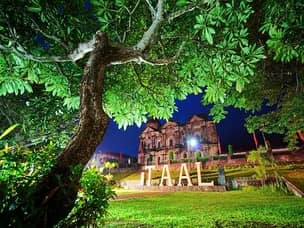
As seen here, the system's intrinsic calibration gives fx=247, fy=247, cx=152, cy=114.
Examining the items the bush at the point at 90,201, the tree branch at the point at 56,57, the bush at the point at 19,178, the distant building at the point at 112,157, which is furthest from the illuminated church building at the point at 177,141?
the bush at the point at 19,178

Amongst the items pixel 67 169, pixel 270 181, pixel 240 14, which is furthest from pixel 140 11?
pixel 270 181

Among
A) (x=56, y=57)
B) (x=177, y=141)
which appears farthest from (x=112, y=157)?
(x=56, y=57)

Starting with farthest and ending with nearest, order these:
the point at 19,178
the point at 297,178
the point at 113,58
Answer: the point at 297,178 < the point at 113,58 < the point at 19,178

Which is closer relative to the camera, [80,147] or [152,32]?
[80,147]

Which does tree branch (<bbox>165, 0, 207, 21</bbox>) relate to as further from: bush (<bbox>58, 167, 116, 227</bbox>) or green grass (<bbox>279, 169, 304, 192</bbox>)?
green grass (<bbox>279, 169, 304, 192</bbox>)

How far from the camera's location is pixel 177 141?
57.9 m

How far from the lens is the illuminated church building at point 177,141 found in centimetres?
5306

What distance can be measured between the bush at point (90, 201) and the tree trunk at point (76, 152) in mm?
130

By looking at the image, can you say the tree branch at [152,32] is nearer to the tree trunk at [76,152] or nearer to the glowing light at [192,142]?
the tree trunk at [76,152]

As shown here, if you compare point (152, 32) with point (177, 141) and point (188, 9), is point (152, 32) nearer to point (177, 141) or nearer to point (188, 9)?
point (188, 9)

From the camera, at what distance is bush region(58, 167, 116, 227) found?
2.17m

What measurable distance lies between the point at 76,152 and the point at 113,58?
A: 1.41 metres

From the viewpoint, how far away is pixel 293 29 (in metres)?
3.42

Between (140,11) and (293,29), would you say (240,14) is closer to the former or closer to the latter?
(293,29)
